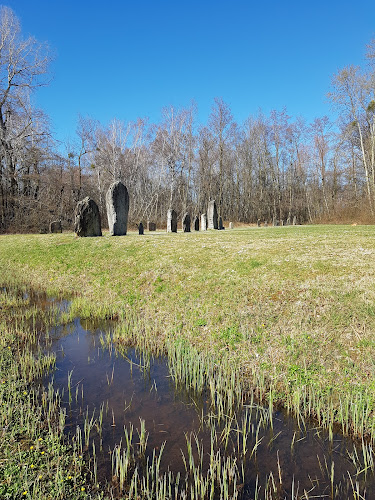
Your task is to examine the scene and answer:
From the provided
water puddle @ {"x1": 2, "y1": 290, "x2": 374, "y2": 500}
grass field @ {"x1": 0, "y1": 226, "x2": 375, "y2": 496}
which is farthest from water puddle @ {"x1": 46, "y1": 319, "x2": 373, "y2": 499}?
grass field @ {"x1": 0, "y1": 226, "x2": 375, "y2": 496}

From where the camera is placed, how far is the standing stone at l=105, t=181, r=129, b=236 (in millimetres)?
14578

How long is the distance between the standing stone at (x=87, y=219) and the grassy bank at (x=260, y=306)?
11.6 ft

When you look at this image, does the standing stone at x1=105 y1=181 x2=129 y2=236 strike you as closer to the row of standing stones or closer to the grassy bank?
the row of standing stones

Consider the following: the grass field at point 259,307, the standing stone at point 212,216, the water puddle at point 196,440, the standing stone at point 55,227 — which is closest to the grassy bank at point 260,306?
the grass field at point 259,307

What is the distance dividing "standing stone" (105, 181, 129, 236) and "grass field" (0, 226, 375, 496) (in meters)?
3.91

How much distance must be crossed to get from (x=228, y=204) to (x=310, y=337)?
3985cm

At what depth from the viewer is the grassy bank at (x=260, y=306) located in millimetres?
4121

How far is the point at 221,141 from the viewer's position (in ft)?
123

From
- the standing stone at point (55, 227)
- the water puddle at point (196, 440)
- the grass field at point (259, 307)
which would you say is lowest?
the water puddle at point (196, 440)

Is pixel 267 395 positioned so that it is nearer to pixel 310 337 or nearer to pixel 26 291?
pixel 310 337

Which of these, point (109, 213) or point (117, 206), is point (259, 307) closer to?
point (117, 206)

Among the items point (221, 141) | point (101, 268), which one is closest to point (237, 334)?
point (101, 268)

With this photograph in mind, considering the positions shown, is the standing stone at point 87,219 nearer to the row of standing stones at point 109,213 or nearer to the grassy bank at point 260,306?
the row of standing stones at point 109,213

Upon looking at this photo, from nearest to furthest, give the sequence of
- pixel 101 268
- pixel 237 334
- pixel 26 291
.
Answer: pixel 237 334
pixel 26 291
pixel 101 268
